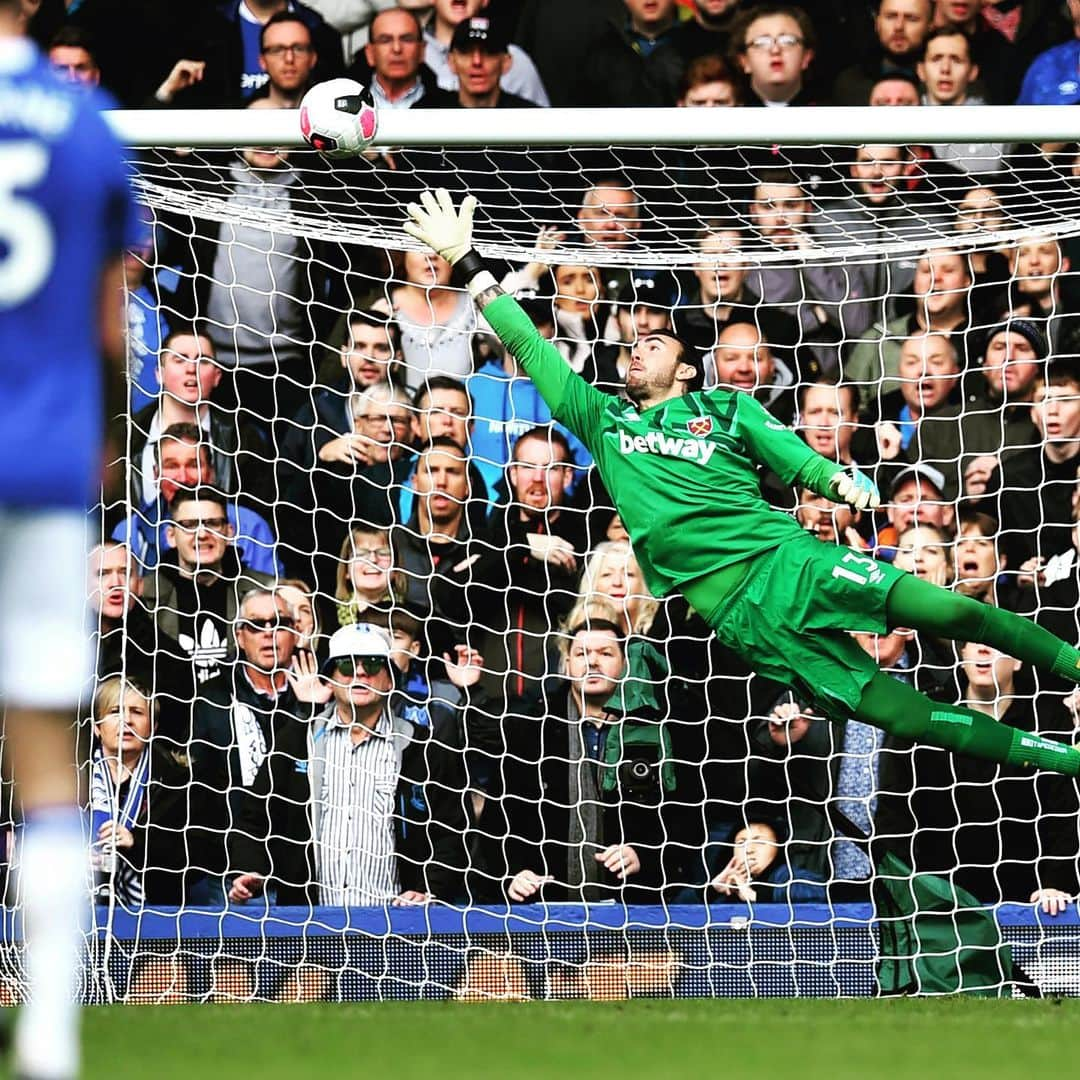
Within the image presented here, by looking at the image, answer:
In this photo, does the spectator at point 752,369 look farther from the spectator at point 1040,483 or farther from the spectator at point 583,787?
the spectator at point 583,787

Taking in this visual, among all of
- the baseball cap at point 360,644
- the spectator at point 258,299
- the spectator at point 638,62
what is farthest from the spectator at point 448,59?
the baseball cap at point 360,644

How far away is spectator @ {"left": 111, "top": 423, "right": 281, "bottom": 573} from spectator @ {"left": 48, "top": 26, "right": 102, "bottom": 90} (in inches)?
65.8

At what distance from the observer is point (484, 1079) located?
3676 millimetres

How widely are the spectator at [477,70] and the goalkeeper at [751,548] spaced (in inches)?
79.7

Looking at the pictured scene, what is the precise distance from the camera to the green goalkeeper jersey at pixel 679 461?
545 cm

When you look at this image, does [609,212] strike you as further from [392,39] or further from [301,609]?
[301,609]

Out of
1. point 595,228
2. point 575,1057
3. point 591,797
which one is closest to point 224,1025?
point 575,1057

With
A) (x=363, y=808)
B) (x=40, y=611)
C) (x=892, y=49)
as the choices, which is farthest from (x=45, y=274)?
(x=892, y=49)

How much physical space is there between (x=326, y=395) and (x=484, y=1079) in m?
4.02

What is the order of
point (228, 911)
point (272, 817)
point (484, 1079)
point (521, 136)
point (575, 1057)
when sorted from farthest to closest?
1. point (272, 817)
2. point (228, 911)
3. point (521, 136)
4. point (575, 1057)
5. point (484, 1079)

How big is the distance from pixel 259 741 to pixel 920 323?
10.2 ft

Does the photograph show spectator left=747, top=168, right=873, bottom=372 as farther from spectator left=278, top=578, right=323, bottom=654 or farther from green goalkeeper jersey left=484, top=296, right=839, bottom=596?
spectator left=278, top=578, right=323, bottom=654

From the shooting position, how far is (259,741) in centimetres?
676

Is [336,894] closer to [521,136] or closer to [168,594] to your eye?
[168,594]
